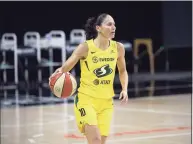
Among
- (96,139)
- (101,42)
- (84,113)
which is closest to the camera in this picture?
(96,139)

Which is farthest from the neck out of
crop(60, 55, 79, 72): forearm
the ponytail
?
crop(60, 55, 79, 72): forearm

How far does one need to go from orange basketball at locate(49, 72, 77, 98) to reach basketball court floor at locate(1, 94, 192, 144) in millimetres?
2322

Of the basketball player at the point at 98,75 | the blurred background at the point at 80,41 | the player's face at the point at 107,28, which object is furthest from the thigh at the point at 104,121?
the blurred background at the point at 80,41

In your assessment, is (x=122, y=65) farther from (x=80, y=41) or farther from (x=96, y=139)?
(x=80, y=41)

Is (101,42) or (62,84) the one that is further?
(62,84)

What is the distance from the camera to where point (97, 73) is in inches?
242

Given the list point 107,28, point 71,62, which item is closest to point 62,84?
point 71,62

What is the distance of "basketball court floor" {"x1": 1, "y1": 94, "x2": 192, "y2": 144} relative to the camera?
895 cm

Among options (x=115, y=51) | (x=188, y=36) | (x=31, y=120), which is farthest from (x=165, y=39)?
(x=115, y=51)

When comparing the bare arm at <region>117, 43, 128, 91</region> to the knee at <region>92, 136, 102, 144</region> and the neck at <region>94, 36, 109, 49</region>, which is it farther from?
the knee at <region>92, 136, 102, 144</region>

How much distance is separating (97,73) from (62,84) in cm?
51

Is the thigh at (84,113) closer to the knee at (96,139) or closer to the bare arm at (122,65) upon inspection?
the knee at (96,139)

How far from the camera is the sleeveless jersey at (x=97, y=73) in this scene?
614cm

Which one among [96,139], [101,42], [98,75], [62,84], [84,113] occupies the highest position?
[101,42]
